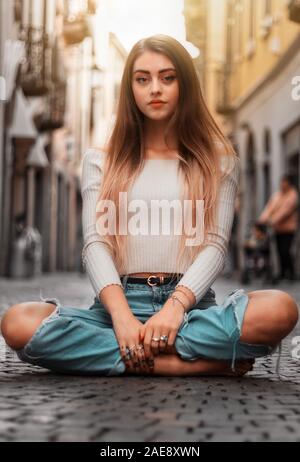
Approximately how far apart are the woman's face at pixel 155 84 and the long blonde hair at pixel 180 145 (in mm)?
26

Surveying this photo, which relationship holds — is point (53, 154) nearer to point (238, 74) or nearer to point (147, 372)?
point (238, 74)

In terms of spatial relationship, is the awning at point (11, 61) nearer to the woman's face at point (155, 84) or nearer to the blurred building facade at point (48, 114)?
the blurred building facade at point (48, 114)

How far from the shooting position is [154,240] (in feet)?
14.6

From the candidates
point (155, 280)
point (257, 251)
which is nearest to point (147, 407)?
point (155, 280)

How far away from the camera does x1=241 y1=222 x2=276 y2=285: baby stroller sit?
56.6 ft

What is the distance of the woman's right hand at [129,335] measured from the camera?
4074 millimetres

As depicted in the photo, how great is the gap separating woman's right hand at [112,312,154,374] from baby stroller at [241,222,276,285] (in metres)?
12.5

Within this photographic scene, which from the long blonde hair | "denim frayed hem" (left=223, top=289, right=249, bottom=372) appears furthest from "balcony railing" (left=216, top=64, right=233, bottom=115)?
"denim frayed hem" (left=223, top=289, right=249, bottom=372)

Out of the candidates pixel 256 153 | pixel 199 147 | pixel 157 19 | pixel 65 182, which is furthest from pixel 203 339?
pixel 65 182

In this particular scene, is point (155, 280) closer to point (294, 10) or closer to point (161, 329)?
point (161, 329)

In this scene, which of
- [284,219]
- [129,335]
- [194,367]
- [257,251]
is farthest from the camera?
[257,251]

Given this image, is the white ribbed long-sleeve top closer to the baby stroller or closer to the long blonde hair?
the long blonde hair

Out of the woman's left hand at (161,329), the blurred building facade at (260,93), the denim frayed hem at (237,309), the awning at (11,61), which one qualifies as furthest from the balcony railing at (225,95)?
the woman's left hand at (161,329)

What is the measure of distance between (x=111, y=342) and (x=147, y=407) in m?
0.89
